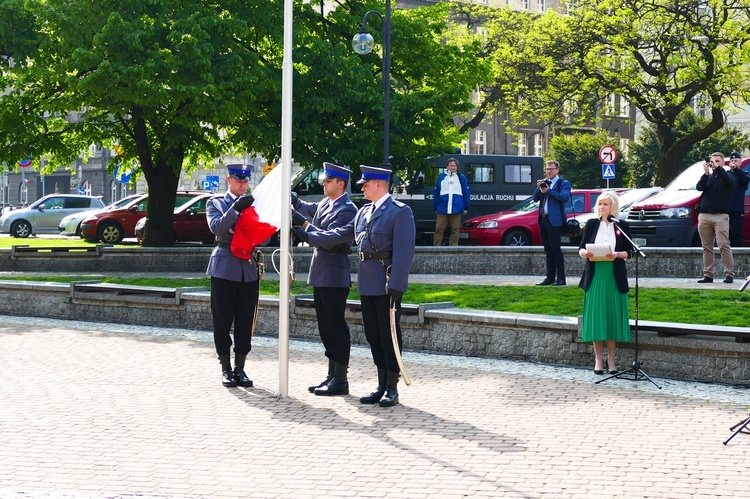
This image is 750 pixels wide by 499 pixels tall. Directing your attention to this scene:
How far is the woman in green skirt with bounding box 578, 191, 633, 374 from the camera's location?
10.7 m

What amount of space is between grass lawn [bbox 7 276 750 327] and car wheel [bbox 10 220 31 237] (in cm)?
2758

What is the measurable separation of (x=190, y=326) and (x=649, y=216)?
29.0 ft

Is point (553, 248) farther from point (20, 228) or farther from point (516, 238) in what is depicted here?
point (20, 228)

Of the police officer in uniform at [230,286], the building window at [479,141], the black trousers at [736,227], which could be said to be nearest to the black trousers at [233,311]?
the police officer in uniform at [230,286]

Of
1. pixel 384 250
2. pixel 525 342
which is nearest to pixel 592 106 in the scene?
pixel 525 342

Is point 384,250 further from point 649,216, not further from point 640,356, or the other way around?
point 649,216

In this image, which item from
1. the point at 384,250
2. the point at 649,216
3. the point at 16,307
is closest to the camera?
the point at 384,250

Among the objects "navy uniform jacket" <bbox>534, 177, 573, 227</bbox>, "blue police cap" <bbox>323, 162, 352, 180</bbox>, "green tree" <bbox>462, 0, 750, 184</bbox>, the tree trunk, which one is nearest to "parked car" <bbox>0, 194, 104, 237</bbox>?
the tree trunk

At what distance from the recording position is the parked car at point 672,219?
1978cm

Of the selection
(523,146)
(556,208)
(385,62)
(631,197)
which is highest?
(523,146)

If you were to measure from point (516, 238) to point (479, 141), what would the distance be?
1872 inches

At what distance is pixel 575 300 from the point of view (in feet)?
46.8

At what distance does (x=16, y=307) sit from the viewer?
17.6m

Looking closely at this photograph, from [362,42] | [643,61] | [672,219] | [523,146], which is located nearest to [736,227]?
[672,219]
